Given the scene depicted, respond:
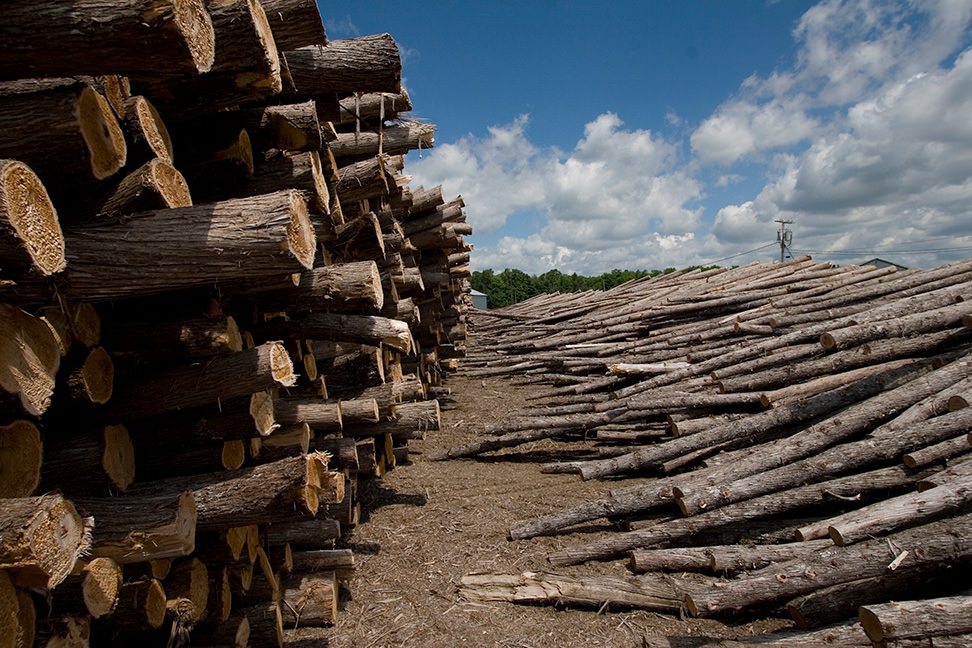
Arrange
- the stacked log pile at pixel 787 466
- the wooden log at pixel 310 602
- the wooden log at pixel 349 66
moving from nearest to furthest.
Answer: the stacked log pile at pixel 787 466
the wooden log at pixel 349 66
the wooden log at pixel 310 602

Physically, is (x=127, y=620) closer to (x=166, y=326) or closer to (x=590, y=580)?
(x=166, y=326)

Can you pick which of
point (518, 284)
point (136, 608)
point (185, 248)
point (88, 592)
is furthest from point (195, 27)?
point (518, 284)

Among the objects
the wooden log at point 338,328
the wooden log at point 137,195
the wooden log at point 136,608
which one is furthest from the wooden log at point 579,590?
the wooden log at point 137,195

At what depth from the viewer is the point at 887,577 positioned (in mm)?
3502

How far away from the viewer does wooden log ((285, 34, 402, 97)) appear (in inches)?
150

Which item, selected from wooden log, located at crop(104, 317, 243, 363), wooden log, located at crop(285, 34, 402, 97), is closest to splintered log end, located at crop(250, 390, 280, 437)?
wooden log, located at crop(104, 317, 243, 363)

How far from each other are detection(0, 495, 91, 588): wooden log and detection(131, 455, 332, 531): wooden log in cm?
91

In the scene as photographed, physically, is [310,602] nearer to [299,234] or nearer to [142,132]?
[299,234]

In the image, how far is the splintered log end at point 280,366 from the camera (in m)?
3.25

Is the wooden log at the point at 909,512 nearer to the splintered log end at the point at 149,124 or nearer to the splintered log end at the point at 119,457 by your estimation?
the splintered log end at the point at 119,457

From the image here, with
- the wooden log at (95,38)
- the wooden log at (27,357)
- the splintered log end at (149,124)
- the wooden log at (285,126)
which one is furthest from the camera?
the wooden log at (285,126)

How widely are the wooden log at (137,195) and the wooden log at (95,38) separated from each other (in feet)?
1.86

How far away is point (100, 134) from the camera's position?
239 centimetres

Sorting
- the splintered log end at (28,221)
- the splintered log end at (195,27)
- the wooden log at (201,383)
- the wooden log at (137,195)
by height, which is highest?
the splintered log end at (195,27)
